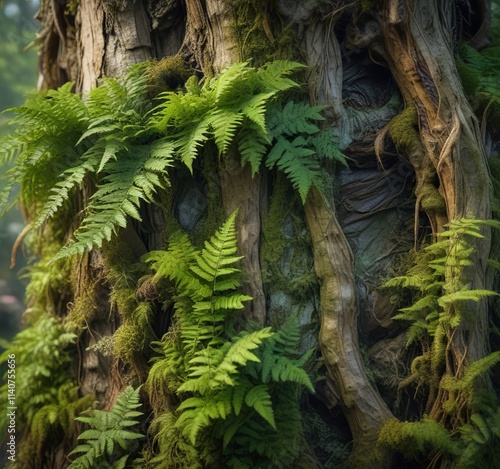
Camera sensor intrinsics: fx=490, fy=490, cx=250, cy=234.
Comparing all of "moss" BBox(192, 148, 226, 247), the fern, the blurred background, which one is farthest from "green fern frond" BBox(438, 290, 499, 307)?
the blurred background

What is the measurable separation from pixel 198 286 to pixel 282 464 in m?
1.31

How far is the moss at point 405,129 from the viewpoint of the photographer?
3699 millimetres

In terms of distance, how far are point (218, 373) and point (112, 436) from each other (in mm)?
1023

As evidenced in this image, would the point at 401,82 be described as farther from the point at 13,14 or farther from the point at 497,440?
the point at 13,14

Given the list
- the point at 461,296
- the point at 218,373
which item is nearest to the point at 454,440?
the point at 461,296

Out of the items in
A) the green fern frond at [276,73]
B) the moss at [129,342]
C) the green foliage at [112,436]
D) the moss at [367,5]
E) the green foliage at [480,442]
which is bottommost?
the green foliage at [480,442]

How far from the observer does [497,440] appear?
10.4 feet

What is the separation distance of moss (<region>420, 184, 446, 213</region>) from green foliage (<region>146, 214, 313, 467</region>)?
134 centimetres

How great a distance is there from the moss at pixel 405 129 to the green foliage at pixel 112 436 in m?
2.70

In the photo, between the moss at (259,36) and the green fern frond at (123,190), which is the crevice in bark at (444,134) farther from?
the green fern frond at (123,190)

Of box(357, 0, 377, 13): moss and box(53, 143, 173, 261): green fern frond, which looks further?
box(357, 0, 377, 13): moss

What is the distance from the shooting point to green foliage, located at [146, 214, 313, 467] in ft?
10.2

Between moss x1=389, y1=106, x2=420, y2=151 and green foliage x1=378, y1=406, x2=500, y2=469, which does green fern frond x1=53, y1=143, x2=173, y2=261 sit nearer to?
moss x1=389, y1=106, x2=420, y2=151

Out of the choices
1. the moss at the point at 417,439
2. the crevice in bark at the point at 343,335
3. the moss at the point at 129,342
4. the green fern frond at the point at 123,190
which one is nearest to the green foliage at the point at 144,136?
the green fern frond at the point at 123,190
